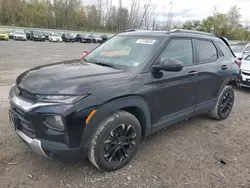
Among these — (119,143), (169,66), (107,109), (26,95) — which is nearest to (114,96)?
(107,109)

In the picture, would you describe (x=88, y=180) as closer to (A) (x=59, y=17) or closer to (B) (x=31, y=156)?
(B) (x=31, y=156)

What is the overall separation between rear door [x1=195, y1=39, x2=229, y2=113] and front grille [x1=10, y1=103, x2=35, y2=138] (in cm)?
275

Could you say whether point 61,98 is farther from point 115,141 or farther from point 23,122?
point 115,141

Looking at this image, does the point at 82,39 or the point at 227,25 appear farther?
the point at 227,25

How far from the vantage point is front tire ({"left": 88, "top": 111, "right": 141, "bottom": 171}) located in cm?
252

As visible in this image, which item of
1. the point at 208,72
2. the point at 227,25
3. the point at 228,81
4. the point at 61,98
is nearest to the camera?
the point at 61,98

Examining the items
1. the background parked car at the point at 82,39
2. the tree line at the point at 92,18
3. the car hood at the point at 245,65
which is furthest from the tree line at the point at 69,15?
the car hood at the point at 245,65

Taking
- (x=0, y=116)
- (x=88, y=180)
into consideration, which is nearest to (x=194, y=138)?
(x=88, y=180)

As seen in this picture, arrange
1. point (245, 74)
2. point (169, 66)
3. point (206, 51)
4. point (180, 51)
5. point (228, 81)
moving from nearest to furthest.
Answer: point (169, 66), point (180, 51), point (206, 51), point (228, 81), point (245, 74)

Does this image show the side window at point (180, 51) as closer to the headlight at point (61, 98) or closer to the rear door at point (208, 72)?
the rear door at point (208, 72)

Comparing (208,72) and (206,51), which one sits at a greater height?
(206,51)

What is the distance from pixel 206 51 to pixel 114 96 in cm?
242

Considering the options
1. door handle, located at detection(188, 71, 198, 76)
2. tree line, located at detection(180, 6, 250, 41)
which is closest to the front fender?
door handle, located at detection(188, 71, 198, 76)

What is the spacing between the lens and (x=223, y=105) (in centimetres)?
470
